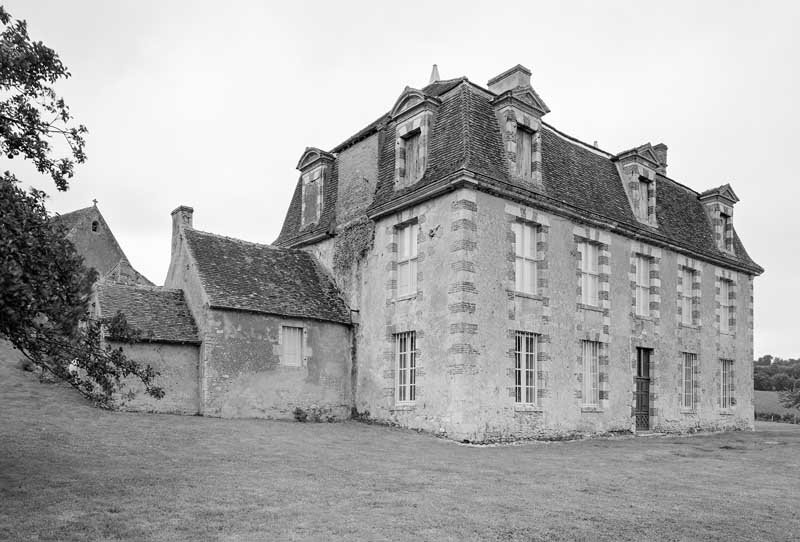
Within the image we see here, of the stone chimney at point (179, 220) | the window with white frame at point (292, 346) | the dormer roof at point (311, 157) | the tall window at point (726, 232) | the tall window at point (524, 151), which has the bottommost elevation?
the window with white frame at point (292, 346)

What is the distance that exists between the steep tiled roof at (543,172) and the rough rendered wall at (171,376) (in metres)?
6.50

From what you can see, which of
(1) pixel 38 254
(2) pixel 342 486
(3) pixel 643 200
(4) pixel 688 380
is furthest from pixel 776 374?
(1) pixel 38 254

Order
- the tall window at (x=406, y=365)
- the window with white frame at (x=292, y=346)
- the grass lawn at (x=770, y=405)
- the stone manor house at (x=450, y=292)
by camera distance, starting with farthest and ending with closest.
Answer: the grass lawn at (x=770, y=405) → the window with white frame at (x=292, y=346) → the tall window at (x=406, y=365) → the stone manor house at (x=450, y=292)

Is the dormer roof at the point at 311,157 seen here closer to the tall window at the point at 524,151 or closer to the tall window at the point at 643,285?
the tall window at the point at 524,151

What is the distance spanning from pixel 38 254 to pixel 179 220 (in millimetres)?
13835

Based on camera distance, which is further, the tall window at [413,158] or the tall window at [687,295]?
the tall window at [687,295]

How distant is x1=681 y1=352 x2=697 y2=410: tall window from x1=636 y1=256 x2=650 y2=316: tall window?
298 centimetres

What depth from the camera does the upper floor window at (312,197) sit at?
23.8 meters

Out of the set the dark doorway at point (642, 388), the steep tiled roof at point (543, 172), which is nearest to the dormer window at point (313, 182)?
the steep tiled roof at point (543, 172)

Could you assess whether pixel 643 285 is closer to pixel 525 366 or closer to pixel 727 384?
pixel 727 384

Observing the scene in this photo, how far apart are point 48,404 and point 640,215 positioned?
18909 millimetres

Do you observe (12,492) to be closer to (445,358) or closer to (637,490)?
(637,490)

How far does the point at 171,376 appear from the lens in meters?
18.4

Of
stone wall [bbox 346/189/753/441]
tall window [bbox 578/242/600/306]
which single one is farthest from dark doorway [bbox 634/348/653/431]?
tall window [bbox 578/242/600/306]
